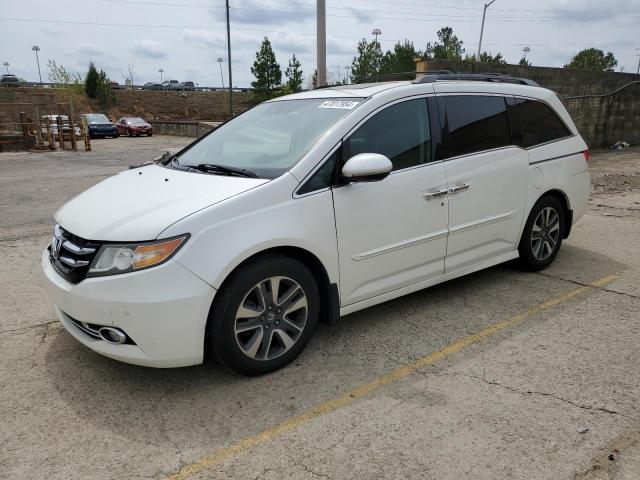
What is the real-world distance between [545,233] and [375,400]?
9.56 ft

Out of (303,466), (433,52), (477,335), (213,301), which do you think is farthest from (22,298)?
(433,52)

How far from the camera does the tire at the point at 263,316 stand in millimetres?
2945

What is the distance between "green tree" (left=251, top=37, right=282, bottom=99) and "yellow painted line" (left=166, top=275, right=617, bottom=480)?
154ft

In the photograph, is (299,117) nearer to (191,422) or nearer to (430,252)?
(430,252)

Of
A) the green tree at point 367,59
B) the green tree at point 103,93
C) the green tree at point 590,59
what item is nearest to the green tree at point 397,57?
the green tree at point 367,59

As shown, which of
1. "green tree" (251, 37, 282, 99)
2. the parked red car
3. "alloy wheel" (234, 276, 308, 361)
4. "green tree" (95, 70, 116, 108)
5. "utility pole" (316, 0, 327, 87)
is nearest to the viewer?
"alloy wheel" (234, 276, 308, 361)

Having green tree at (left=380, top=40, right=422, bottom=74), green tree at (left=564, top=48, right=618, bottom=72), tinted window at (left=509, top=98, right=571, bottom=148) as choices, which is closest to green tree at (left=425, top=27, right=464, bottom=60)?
green tree at (left=380, top=40, right=422, bottom=74)

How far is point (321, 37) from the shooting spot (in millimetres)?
11352

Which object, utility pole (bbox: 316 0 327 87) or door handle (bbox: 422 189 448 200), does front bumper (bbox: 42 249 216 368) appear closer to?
door handle (bbox: 422 189 448 200)

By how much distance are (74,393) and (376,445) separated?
177 centimetres

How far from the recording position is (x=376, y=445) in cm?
258

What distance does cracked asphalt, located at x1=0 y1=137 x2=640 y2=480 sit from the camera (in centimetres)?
247

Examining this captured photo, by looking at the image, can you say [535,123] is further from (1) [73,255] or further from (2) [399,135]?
(1) [73,255]

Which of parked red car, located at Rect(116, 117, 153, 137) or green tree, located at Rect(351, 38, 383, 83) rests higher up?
green tree, located at Rect(351, 38, 383, 83)
